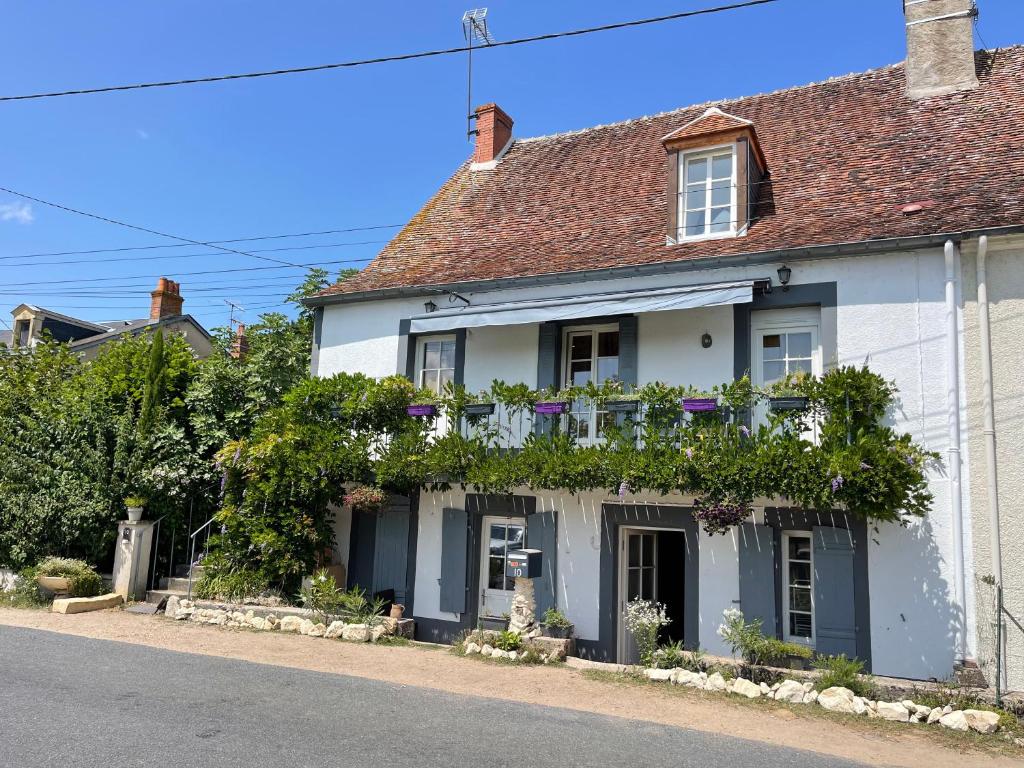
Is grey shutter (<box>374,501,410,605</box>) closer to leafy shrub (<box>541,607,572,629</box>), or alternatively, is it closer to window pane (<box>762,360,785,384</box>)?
leafy shrub (<box>541,607,572,629</box>)

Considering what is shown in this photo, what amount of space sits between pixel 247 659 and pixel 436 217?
28.8 ft

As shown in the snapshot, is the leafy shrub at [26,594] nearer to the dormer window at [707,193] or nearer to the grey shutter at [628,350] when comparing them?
the grey shutter at [628,350]

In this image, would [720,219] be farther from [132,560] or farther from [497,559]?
[132,560]

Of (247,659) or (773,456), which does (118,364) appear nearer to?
(247,659)

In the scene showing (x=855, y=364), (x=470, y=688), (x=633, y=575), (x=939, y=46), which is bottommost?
(x=470, y=688)

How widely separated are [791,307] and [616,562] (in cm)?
416

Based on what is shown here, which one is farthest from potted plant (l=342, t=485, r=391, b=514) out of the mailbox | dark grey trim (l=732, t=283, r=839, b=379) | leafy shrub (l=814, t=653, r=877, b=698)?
leafy shrub (l=814, t=653, r=877, b=698)

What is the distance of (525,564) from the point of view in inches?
417

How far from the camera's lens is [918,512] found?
336 inches

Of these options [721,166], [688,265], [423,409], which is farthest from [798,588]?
[721,166]

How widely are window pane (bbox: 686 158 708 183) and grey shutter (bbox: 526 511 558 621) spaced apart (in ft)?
17.8

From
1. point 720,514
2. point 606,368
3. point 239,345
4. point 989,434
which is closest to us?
point 989,434

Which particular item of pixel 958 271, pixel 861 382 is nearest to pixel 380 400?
pixel 861 382

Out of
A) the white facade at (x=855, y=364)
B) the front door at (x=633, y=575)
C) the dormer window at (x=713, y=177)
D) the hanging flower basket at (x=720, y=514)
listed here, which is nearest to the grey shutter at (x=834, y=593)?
the white facade at (x=855, y=364)
